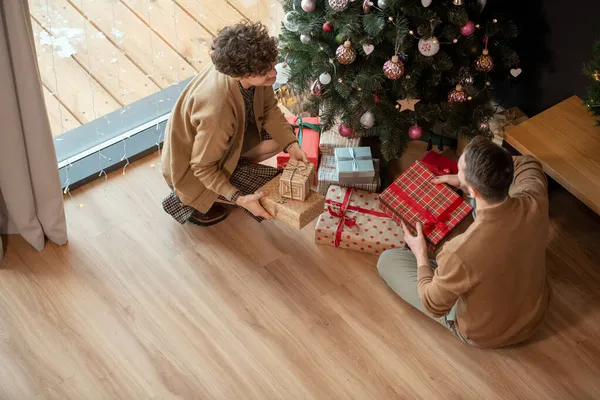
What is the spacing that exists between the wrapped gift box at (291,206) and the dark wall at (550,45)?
3.32 feet

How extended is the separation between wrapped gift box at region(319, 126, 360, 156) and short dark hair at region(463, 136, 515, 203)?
98cm

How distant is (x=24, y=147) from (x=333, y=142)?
3.93 feet

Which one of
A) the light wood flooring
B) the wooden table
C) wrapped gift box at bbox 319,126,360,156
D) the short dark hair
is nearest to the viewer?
the short dark hair

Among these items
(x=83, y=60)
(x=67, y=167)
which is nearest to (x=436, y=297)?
(x=67, y=167)

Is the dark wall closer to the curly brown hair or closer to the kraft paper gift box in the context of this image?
the kraft paper gift box

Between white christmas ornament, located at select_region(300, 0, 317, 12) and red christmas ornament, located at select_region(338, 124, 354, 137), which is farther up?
white christmas ornament, located at select_region(300, 0, 317, 12)

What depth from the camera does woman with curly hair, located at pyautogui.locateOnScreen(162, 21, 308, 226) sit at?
236cm

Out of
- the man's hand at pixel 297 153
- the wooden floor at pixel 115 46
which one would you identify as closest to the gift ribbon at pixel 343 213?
the man's hand at pixel 297 153

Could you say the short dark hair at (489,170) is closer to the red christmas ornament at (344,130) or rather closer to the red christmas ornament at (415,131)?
the red christmas ornament at (415,131)

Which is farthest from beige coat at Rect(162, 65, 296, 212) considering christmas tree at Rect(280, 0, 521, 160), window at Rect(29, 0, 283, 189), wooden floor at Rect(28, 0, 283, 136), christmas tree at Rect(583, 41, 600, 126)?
christmas tree at Rect(583, 41, 600, 126)

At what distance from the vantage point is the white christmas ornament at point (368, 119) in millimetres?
2818

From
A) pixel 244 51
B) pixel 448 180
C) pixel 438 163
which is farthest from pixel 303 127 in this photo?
pixel 244 51

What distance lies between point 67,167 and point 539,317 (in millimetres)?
1965

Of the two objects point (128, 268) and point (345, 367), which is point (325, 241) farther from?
point (128, 268)
